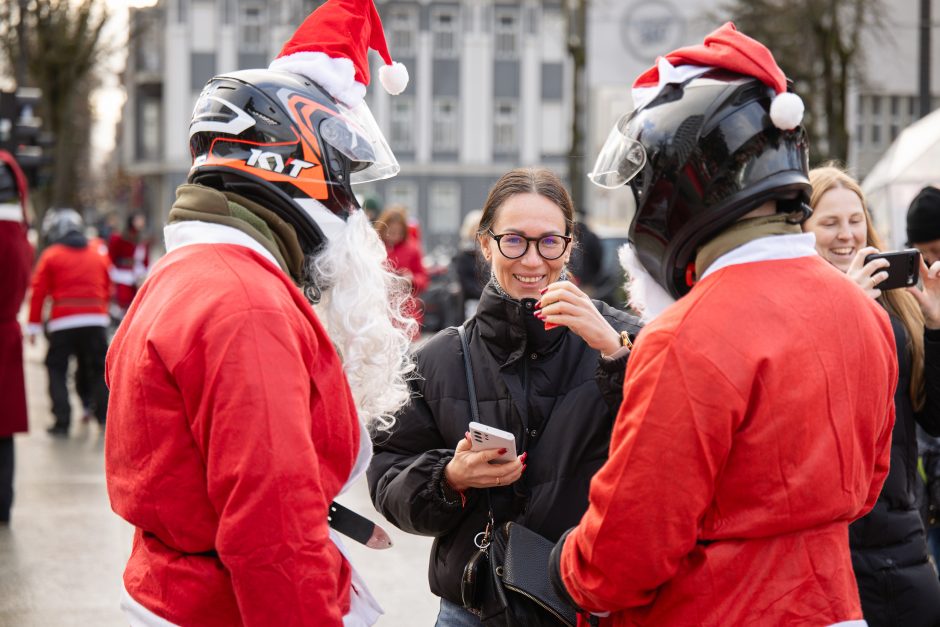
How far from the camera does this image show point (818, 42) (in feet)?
83.6

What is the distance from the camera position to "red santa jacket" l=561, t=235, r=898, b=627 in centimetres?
208

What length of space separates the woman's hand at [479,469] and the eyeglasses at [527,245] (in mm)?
620

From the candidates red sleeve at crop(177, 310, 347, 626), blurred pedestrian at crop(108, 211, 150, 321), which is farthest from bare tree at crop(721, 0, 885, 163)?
red sleeve at crop(177, 310, 347, 626)

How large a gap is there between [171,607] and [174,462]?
28cm

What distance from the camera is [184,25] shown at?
1726 inches

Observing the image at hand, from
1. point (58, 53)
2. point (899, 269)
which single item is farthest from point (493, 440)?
point (58, 53)

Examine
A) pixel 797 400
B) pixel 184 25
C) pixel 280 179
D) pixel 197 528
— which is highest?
pixel 184 25

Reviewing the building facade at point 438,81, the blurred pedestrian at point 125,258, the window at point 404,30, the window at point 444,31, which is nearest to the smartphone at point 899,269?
the blurred pedestrian at point 125,258

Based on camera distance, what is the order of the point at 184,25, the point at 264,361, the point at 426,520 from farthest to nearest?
the point at 184,25, the point at 426,520, the point at 264,361

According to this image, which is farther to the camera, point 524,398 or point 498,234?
point 498,234

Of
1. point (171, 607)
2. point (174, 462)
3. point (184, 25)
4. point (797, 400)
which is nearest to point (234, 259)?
point (174, 462)

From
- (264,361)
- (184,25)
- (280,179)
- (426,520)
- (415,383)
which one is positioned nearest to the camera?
(264,361)

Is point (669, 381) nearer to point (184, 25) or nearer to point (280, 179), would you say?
point (280, 179)

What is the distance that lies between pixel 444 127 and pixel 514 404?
142 feet
